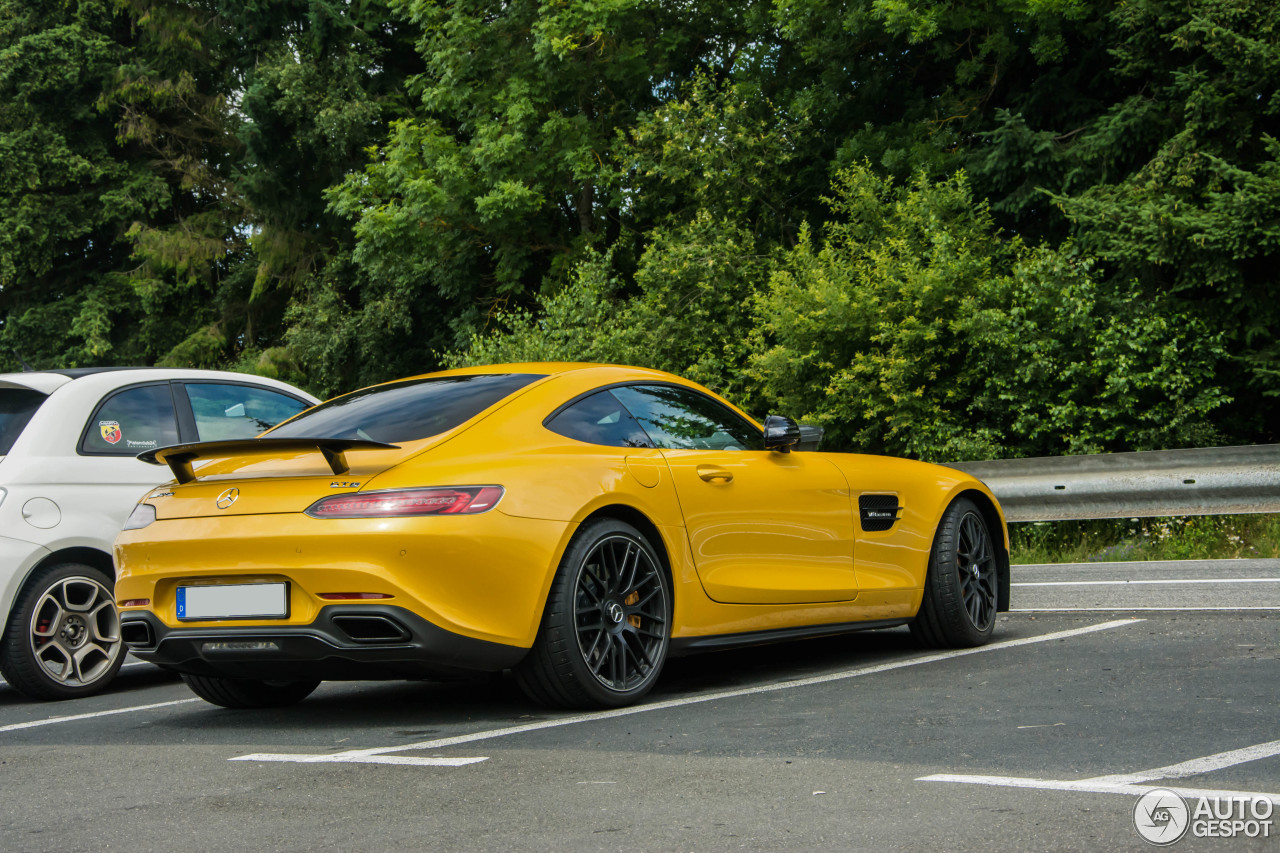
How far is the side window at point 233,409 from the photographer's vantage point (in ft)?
24.7

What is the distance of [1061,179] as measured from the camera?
17250 mm

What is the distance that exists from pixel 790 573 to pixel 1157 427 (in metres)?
9.04

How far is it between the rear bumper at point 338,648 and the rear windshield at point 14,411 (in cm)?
218

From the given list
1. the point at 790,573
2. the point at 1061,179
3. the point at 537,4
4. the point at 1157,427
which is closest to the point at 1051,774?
the point at 790,573

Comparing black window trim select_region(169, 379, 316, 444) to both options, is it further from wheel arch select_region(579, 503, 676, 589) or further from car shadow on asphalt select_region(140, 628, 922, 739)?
wheel arch select_region(579, 503, 676, 589)

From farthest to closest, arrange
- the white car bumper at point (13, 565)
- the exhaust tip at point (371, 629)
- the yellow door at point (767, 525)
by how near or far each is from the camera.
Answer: the white car bumper at point (13, 565), the yellow door at point (767, 525), the exhaust tip at point (371, 629)

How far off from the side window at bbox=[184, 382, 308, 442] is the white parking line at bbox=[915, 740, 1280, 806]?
16.6 feet

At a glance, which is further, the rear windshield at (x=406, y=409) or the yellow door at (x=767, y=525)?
the yellow door at (x=767, y=525)

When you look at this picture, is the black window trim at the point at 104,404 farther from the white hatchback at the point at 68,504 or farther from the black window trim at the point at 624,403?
the black window trim at the point at 624,403

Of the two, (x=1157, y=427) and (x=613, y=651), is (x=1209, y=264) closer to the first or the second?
(x=1157, y=427)

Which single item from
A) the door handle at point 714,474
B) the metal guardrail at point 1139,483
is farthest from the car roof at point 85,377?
the metal guardrail at point 1139,483

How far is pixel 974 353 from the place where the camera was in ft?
48.0

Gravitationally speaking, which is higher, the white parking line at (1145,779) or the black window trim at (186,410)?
the black window trim at (186,410)

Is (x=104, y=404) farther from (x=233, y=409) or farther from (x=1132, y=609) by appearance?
(x=1132, y=609)
